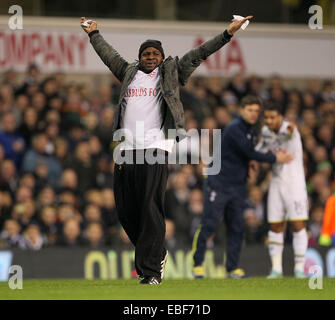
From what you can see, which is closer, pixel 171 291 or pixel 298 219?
pixel 171 291

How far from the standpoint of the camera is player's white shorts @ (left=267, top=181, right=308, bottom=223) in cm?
1534

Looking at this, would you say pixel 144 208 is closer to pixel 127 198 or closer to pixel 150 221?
pixel 150 221

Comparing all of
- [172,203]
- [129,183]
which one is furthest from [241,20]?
[172,203]

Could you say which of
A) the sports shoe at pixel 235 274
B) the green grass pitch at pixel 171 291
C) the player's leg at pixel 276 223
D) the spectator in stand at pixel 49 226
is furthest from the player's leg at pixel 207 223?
the spectator in stand at pixel 49 226

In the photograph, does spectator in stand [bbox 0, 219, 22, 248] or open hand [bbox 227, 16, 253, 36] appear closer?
open hand [bbox 227, 16, 253, 36]

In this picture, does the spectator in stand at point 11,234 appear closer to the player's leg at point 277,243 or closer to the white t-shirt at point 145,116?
the player's leg at point 277,243

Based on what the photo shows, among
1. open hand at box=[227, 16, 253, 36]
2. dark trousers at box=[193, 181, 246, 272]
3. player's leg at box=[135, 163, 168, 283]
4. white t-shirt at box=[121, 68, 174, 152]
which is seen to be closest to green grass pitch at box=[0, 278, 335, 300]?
player's leg at box=[135, 163, 168, 283]

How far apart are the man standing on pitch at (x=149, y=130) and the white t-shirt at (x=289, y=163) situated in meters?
4.28

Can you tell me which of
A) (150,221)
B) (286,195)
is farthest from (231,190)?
(150,221)

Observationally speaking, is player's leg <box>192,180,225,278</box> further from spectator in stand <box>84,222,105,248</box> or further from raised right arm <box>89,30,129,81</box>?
raised right arm <box>89,30,129,81</box>

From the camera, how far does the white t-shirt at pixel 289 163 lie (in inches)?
607

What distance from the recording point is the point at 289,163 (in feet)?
50.7

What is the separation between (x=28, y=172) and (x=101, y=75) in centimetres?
511

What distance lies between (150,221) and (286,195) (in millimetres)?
4561
